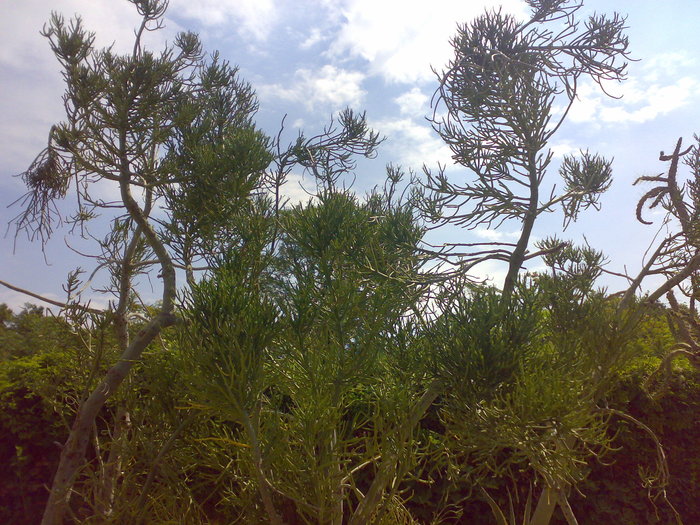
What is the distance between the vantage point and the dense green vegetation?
238cm

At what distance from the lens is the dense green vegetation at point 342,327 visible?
2.38m

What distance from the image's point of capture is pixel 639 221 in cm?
495

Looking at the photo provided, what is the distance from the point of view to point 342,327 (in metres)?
2.55

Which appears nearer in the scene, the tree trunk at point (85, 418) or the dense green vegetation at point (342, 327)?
the dense green vegetation at point (342, 327)

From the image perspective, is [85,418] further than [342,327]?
Yes

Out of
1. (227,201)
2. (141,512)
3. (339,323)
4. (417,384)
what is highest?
(227,201)

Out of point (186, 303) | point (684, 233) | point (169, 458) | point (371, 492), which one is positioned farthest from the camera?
point (684, 233)

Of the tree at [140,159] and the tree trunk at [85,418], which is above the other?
the tree at [140,159]

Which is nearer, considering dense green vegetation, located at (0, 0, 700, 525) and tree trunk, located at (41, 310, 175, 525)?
dense green vegetation, located at (0, 0, 700, 525)

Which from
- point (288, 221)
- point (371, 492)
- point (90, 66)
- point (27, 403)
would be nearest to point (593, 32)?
point (288, 221)

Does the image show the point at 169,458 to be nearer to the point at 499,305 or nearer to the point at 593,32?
the point at 499,305

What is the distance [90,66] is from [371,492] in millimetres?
3756

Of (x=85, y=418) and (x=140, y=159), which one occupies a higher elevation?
(x=140, y=159)

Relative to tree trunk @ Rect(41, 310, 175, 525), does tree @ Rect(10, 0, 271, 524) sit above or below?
above
